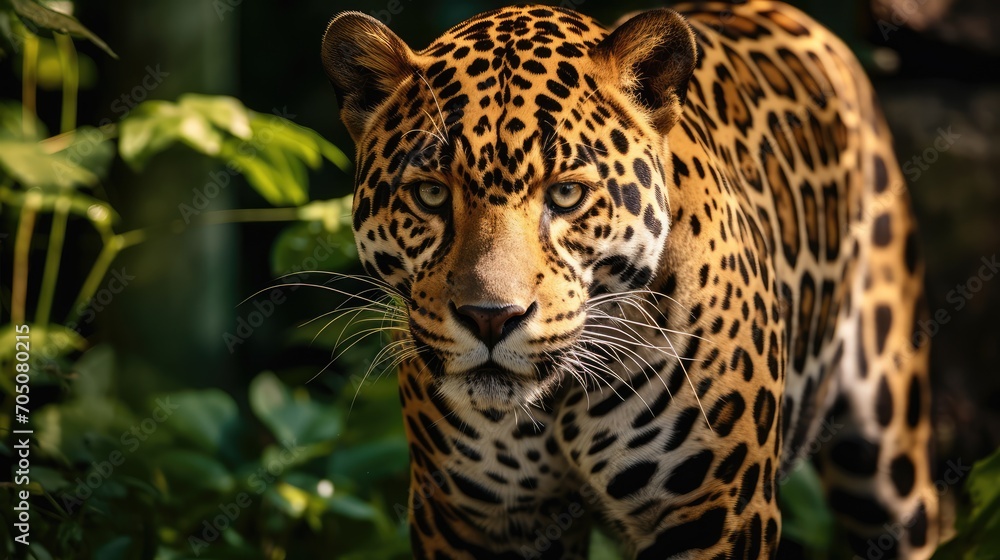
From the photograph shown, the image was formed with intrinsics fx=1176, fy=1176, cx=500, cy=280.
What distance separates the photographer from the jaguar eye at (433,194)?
2.80 meters

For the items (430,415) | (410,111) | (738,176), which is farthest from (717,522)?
(410,111)

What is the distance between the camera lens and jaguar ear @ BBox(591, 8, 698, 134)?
9.47 feet

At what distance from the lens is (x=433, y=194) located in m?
2.81

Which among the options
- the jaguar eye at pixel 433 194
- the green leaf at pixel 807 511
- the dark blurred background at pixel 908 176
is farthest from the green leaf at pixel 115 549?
the green leaf at pixel 807 511

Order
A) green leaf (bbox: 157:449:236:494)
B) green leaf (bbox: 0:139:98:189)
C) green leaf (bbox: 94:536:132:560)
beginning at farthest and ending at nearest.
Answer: green leaf (bbox: 157:449:236:494) → green leaf (bbox: 0:139:98:189) → green leaf (bbox: 94:536:132:560)

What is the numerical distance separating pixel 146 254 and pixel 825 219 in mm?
3449

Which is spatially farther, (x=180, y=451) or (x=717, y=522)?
(x=180, y=451)

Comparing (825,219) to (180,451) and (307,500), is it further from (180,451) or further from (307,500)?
(180,451)

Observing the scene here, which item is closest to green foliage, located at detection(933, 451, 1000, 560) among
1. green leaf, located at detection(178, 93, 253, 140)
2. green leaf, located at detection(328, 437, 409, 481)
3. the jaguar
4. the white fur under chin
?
the jaguar

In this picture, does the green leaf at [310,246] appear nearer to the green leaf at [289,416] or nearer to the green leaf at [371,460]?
the green leaf at [289,416]

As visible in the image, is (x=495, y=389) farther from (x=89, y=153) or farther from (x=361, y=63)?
(x=89, y=153)

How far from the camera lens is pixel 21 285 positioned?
539 centimetres

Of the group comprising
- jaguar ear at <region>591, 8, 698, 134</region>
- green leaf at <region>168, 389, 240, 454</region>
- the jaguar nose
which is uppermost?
jaguar ear at <region>591, 8, 698, 134</region>

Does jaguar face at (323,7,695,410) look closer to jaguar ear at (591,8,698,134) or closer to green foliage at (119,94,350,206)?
jaguar ear at (591,8,698,134)
